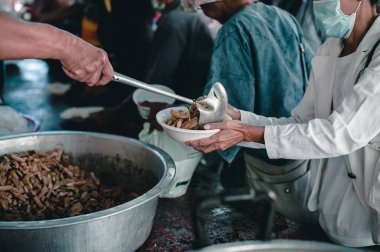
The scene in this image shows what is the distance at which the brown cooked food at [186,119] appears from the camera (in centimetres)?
196

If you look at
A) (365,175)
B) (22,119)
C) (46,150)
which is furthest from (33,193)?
(365,175)

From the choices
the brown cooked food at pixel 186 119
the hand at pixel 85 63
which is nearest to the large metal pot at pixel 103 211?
the brown cooked food at pixel 186 119

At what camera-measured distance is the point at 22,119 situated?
282 cm

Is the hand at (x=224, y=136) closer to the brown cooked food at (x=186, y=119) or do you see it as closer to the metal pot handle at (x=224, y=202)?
the brown cooked food at (x=186, y=119)

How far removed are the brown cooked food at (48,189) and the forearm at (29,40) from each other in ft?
2.30

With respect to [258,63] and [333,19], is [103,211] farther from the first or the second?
[258,63]

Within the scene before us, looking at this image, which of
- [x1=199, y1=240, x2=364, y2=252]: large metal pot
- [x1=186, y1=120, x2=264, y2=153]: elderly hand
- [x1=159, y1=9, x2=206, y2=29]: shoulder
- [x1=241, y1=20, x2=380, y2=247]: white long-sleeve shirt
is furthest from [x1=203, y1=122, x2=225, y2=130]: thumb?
[x1=159, y1=9, x2=206, y2=29]: shoulder

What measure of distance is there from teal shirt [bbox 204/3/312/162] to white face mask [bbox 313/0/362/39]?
66cm

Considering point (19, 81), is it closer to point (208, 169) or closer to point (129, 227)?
point (208, 169)

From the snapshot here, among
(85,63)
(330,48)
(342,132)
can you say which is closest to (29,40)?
(85,63)

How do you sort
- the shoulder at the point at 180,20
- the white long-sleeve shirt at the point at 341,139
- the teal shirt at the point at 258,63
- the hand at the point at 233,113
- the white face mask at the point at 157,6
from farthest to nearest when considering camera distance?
1. the white face mask at the point at 157,6
2. the shoulder at the point at 180,20
3. the teal shirt at the point at 258,63
4. the hand at the point at 233,113
5. the white long-sleeve shirt at the point at 341,139

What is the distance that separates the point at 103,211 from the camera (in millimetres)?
1574

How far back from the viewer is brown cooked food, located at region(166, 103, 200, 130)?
1.96 metres

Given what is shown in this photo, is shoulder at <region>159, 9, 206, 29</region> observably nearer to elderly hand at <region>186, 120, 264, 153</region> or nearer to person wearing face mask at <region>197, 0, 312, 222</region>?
person wearing face mask at <region>197, 0, 312, 222</region>
